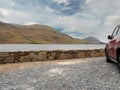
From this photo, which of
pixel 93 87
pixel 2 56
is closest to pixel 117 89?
pixel 93 87

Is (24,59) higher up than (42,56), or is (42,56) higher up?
(42,56)

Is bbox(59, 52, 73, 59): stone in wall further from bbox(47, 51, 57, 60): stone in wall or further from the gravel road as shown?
the gravel road

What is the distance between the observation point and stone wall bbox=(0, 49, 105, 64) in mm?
11548

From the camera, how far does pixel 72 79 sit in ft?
22.6

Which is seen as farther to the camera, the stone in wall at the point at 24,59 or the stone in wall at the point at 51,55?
the stone in wall at the point at 51,55

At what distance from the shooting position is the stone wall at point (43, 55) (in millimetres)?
11548

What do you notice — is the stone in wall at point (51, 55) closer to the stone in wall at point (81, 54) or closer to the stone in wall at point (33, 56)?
the stone in wall at point (33, 56)

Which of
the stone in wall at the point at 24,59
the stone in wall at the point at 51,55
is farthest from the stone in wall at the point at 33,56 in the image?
the stone in wall at the point at 51,55

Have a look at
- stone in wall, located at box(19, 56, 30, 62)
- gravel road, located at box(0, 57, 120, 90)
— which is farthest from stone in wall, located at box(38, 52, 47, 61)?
gravel road, located at box(0, 57, 120, 90)

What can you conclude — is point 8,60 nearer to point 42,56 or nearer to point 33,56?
point 33,56

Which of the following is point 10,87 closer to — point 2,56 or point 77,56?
point 2,56

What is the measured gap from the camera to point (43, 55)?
12.8 meters

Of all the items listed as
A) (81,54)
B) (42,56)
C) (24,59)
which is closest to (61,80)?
(24,59)

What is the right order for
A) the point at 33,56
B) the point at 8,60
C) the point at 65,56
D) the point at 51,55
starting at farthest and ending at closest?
the point at 65,56 → the point at 51,55 → the point at 33,56 → the point at 8,60
